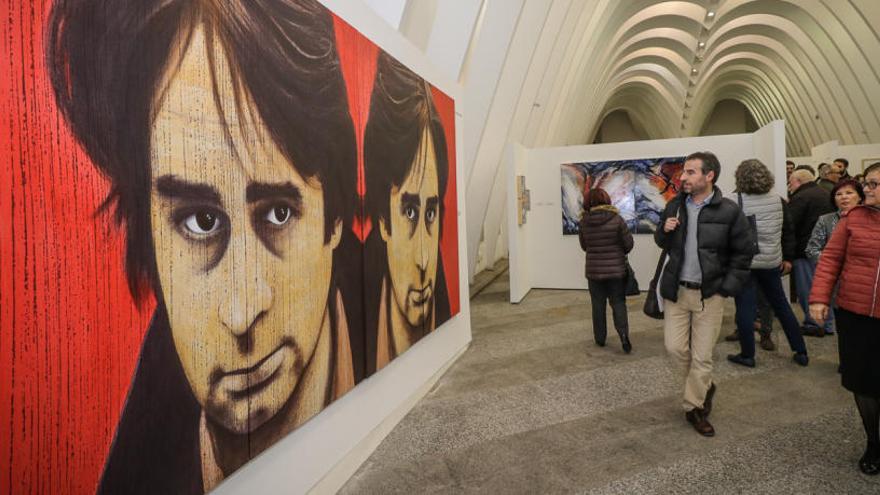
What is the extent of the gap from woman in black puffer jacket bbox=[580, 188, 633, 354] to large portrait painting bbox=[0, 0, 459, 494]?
3209mm

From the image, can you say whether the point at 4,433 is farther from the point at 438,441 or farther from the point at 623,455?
the point at 623,455

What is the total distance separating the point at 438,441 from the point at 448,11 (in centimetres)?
453

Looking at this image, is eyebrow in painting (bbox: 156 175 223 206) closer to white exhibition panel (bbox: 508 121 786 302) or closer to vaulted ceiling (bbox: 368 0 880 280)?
vaulted ceiling (bbox: 368 0 880 280)

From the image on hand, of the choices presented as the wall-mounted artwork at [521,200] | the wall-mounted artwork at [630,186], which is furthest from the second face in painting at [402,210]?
the wall-mounted artwork at [630,186]

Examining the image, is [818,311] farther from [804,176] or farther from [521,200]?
[521,200]

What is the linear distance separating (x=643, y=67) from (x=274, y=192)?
3236cm

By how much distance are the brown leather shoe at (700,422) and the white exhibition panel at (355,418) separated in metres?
2.03

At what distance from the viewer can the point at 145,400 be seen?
4.74 feet

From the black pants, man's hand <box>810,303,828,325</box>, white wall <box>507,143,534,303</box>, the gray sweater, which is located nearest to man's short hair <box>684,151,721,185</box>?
man's hand <box>810,303,828,325</box>

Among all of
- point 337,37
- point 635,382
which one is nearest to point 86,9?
point 337,37

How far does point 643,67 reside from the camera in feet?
95.2

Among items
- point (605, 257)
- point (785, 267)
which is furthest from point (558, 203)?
point (785, 267)

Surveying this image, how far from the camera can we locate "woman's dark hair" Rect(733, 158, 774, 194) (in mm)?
4207

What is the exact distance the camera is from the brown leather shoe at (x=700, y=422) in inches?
121
